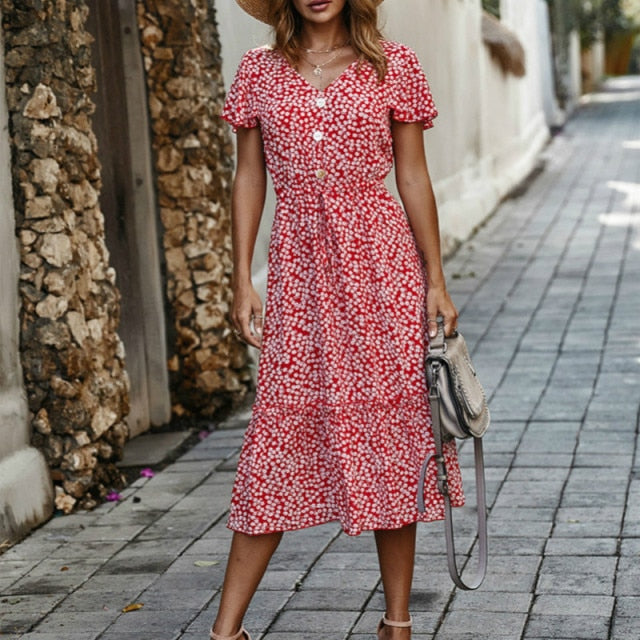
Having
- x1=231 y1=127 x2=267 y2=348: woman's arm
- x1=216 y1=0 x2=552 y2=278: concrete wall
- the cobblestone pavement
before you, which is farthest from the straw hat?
x1=216 y1=0 x2=552 y2=278: concrete wall

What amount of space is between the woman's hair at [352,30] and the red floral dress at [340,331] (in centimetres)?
3

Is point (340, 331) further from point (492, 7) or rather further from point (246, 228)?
point (492, 7)

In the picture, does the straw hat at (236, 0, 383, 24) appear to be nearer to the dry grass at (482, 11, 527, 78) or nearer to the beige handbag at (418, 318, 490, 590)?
the beige handbag at (418, 318, 490, 590)

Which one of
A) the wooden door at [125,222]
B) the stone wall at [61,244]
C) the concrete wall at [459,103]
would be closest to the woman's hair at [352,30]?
the stone wall at [61,244]

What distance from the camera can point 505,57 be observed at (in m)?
17.2

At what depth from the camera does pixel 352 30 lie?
3.43 metres

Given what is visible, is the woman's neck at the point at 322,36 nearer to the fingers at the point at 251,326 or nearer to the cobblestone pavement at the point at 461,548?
the fingers at the point at 251,326

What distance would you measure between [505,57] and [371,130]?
46.7 ft

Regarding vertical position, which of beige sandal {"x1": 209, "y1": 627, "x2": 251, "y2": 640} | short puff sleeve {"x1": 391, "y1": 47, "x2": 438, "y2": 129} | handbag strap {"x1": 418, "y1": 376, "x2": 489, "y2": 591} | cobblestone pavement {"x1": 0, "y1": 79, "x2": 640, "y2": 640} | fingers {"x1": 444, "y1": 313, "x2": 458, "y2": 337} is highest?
short puff sleeve {"x1": 391, "y1": 47, "x2": 438, "y2": 129}

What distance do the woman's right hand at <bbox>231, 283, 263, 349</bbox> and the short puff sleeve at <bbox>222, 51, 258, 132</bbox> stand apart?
405mm

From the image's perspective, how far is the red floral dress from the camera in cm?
343

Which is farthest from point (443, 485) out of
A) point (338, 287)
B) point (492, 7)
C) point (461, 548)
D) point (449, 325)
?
point (492, 7)

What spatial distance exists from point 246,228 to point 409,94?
52 cm

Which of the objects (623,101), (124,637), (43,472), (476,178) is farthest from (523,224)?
(623,101)
